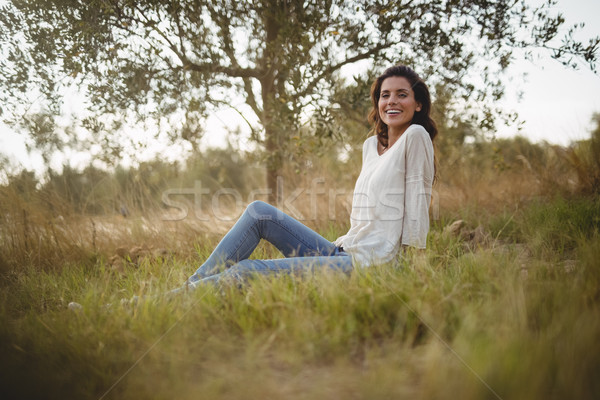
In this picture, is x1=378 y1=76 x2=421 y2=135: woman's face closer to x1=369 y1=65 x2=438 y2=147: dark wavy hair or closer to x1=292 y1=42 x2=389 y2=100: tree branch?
x1=369 y1=65 x2=438 y2=147: dark wavy hair

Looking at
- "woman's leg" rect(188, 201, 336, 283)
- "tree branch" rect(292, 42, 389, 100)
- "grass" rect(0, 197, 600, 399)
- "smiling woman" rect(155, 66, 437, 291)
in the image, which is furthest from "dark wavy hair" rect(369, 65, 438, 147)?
"grass" rect(0, 197, 600, 399)

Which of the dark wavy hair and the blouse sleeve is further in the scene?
the dark wavy hair

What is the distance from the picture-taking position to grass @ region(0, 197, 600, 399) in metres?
1.27

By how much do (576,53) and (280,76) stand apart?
2943 millimetres

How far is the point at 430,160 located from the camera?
7.50ft

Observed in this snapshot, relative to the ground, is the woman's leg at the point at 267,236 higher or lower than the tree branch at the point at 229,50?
lower

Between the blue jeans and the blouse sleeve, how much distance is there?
0.45 meters

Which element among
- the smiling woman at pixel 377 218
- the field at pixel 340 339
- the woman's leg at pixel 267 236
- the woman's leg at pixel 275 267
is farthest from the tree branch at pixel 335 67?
the field at pixel 340 339

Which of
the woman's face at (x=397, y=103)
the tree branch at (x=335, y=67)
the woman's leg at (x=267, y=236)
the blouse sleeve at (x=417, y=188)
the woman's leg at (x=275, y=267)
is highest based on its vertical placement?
the tree branch at (x=335, y=67)

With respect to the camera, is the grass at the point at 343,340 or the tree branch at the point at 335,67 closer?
the grass at the point at 343,340

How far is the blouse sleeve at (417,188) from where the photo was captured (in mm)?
2230

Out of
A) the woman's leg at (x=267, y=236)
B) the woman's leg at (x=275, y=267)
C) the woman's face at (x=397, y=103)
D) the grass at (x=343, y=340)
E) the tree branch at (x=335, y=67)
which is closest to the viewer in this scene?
the grass at (x=343, y=340)

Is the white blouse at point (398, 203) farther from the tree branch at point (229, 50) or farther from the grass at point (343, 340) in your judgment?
the tree branch at point (229, 50)

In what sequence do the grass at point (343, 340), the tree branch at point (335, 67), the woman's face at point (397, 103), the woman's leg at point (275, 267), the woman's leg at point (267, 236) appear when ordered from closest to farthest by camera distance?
the grass at point (343, 340), the woman's leg at point (275, 267), the woman's leg at point (267, 236), the woman's face at point (397, 103), the tree branch at point (335, 67)
